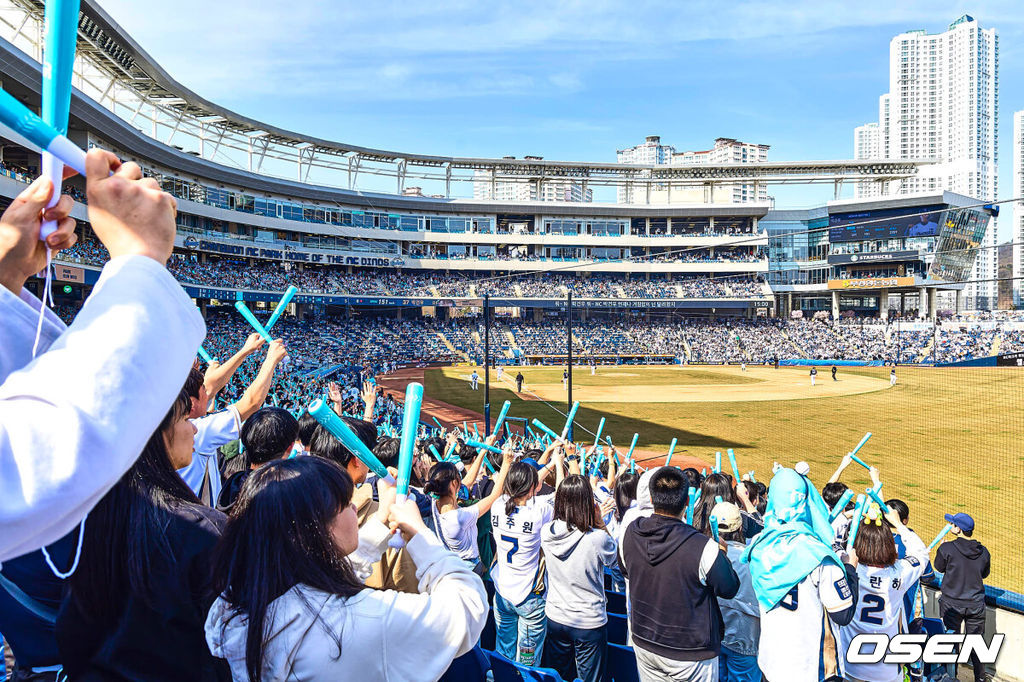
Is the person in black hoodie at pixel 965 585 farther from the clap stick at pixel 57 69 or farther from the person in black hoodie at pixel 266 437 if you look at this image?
the clap stick at pixel 57 69

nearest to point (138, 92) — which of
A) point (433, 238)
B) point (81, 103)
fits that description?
point (81, 103)

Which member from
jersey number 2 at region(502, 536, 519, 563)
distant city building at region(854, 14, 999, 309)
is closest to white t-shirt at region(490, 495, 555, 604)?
jersey number 2 at region(502, 536, 519, 563)

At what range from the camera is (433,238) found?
196 feet

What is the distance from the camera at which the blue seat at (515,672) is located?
3.22 meters

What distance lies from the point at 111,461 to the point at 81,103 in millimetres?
34820

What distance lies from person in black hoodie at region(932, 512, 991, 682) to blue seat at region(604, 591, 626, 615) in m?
3.60

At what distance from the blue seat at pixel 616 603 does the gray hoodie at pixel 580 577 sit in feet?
3.31

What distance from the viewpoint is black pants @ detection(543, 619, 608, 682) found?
4480 millimetres

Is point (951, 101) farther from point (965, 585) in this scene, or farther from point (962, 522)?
point (965, 585)

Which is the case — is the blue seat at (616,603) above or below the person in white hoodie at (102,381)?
below

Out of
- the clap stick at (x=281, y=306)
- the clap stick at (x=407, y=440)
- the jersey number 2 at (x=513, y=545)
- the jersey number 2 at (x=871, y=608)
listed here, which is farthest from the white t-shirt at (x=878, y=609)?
the clap stick at (x=281, y=306)

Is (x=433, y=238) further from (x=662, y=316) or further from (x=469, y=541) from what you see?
(x=469, y=541)

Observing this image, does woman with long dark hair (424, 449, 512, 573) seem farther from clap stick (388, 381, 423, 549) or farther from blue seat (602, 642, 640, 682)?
clap stick (388, 381, 423, 549)

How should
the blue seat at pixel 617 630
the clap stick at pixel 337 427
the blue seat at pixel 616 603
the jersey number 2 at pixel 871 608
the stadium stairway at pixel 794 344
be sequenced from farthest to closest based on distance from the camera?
the stadium stairway at pixel 794 344 < the blue seat at pixel 616 603 < the blue seat at pixel 617 630 < the jersey number 2 at pixel 871 608 < the clap stick at pixel 337 427
